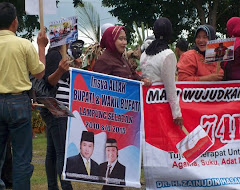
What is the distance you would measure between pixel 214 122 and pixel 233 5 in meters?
28.4

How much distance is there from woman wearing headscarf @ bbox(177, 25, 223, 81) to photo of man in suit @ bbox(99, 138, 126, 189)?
3.89 ft

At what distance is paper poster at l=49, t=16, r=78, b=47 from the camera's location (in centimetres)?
604

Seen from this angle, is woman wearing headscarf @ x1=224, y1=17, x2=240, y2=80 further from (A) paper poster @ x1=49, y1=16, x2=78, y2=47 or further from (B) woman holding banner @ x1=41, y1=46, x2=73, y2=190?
(A) paper poster @ x1=49, y1=16, x2=78, y2=47

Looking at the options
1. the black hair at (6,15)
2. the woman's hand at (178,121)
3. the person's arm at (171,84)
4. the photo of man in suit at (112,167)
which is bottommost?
the photo of man in suit at (112,167)

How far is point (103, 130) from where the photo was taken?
6.83 meters

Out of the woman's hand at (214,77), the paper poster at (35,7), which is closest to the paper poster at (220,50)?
the woman's hand at (214,77)

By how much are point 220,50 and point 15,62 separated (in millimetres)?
2214

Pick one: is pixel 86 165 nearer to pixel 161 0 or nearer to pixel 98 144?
pixel 98 144

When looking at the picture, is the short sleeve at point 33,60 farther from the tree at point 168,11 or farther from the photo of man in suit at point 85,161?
the tree at point 168,11

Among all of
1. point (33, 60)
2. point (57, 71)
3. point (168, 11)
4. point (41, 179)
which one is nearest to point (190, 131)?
point (57, 71)

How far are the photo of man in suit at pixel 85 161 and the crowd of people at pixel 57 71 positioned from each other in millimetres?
A: 69

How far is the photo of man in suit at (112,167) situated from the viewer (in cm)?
685

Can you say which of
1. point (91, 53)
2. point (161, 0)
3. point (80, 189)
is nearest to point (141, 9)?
point (161, 0)

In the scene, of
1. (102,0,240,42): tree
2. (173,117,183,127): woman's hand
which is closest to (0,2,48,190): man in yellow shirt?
(173,117,183,127): woman's hand
